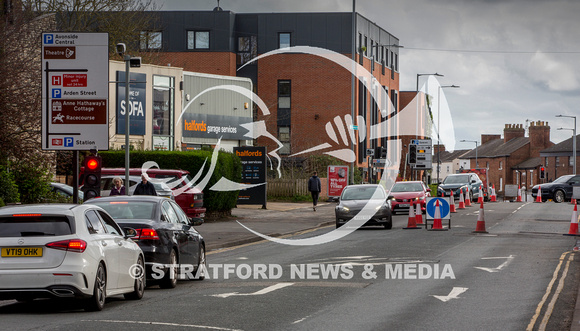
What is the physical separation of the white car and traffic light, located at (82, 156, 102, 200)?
627 cm

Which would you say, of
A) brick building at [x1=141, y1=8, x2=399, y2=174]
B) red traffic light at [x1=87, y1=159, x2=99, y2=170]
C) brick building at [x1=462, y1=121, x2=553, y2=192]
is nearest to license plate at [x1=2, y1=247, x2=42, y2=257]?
red traffic light at [x1=87, y1=159, x2=99, y2=170]

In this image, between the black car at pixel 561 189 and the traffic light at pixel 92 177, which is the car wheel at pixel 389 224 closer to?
the traffic light at pixel 92 177

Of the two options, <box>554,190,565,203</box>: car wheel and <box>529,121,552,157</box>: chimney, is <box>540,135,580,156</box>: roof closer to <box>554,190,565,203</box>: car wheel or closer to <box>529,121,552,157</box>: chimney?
<box>529,121,552,157</box>: chimney

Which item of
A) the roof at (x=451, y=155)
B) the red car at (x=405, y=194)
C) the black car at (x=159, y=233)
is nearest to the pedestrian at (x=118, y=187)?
the black car at (x=159, y=233)

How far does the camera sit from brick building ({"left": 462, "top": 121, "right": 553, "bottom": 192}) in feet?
391

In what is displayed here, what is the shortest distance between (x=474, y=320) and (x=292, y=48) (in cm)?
6005

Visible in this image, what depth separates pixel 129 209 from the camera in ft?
46.6

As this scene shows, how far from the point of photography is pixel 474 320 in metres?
10.6

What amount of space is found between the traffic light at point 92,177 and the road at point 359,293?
2.84 m

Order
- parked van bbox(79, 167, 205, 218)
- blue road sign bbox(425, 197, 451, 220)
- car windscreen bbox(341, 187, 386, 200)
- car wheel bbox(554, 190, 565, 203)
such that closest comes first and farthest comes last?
blue road sign bbox(425, 197, 451, 220) < parked van bbox(79, 167, 205, 218) < car windscreen bbox(341, 187, 386, 200) < car wheel bbox(554, 190, 565, 203)

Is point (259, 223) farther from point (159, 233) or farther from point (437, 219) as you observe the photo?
point (159, 233)

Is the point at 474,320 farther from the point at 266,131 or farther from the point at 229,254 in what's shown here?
the point at 266,131

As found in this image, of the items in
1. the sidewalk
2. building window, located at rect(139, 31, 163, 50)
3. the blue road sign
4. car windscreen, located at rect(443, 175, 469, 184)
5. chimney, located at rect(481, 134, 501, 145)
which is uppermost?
building window, located at rect(139, 31, 163, 50)

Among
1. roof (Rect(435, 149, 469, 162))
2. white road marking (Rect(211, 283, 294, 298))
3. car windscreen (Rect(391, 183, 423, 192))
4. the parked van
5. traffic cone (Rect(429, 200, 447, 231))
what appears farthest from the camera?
roof (Rect(435, 149, 469, 162))
